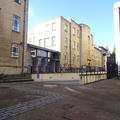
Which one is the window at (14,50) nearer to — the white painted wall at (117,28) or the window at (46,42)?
the window at (46,42)

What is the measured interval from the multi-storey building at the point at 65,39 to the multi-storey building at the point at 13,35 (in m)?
8.73

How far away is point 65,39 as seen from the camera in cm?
2472

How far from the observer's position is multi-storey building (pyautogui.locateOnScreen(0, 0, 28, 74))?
518 inches

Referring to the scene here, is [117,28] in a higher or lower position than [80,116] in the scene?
higher

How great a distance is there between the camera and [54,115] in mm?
3402

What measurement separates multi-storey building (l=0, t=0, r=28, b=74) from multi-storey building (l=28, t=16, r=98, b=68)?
8731 millimetres

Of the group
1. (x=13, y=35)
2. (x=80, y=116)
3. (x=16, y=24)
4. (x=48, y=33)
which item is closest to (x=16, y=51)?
(x=13, y=35)

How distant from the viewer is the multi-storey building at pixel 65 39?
23484 mm

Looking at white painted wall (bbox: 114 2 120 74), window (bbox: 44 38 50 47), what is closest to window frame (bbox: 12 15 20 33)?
window (bbox: 44 38 50 47)

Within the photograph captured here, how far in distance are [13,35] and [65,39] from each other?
→ 41.9 feet

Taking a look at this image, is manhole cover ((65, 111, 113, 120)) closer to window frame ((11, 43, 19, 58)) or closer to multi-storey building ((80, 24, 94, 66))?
window frame ((11, 43, 19, 58))

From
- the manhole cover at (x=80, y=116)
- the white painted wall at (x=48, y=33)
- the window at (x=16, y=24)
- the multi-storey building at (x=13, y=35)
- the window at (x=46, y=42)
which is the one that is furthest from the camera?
the window at (x=46, y=42)

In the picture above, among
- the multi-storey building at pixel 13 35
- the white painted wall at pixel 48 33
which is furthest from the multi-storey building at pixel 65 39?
the multi-storey building at pixel 13 35

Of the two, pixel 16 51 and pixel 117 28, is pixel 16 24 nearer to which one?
pixel 16 51
